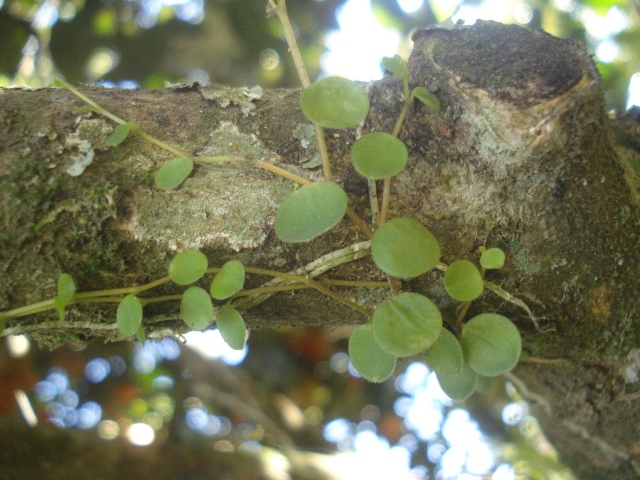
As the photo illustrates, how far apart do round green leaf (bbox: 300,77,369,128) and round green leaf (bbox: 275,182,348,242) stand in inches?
3.1

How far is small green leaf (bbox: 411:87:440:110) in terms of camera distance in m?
0.63

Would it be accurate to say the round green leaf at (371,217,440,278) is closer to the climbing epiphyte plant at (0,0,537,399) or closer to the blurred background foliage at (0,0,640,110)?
the climbing epiphyte plant at (0,0,537,399)

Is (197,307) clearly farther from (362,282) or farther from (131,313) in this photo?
(362,282)

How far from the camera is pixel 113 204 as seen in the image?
2.05 ft

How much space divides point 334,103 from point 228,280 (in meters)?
0.25

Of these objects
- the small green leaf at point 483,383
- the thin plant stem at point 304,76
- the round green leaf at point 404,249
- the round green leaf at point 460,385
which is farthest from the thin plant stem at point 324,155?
the small green leaf at point 483,383

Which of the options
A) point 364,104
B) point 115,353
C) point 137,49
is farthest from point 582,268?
point 115,353

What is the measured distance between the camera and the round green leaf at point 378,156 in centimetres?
57

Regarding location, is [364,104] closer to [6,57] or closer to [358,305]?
[358,305]

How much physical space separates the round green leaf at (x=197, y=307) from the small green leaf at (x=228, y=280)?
0.05 feet

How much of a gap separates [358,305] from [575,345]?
38 cm

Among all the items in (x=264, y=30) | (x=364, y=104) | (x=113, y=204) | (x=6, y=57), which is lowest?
(x=6, y=57)

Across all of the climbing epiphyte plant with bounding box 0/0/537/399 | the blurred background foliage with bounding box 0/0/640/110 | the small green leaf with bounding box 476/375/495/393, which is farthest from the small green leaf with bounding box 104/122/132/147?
the blurred background foliage with bounding box 0/0/640/110

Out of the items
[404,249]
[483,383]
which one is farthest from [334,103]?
[483,383]
